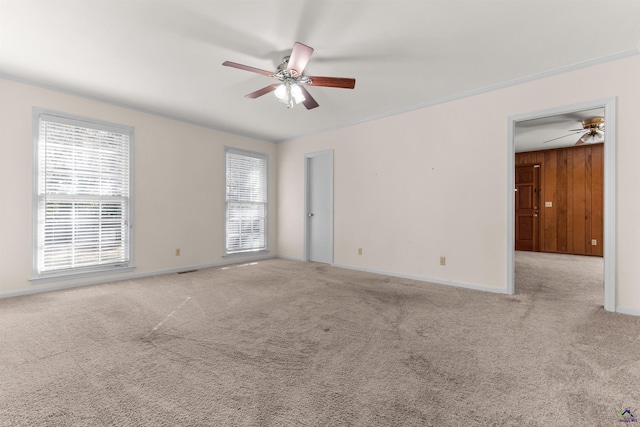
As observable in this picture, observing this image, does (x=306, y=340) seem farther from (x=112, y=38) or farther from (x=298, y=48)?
(x=112, y=38)

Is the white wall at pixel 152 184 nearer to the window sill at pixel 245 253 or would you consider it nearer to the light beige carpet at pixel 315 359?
the window sill at pixel 245 253

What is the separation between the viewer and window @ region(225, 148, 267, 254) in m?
5.62

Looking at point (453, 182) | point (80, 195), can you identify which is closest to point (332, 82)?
point (453, 182)

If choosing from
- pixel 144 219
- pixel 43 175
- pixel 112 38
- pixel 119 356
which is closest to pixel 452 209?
pixel 119 356

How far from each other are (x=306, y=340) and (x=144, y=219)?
3495mm

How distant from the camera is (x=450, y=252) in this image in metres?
4.01

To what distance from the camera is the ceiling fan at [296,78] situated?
8.04ft

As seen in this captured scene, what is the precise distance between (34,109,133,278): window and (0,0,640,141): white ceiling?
0.56 m

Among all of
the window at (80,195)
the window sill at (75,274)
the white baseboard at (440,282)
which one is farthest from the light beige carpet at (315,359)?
the window at (80,195)

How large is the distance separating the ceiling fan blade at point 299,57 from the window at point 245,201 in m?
3.27

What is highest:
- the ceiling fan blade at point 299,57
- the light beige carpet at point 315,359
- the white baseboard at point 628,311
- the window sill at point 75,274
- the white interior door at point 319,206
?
the ceiling fan blade at point 299,57

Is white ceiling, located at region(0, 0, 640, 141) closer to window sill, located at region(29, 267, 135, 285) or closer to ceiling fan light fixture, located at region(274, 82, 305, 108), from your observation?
ceiling fan light fixture, located at region(274, 82, 305, 108)

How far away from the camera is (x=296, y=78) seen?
→ 2.92 metres

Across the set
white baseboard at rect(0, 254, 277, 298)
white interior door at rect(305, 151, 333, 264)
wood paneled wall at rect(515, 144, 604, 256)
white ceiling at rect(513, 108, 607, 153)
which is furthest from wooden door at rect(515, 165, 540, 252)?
white baseboard at rect(0, 254, 277, 298)
